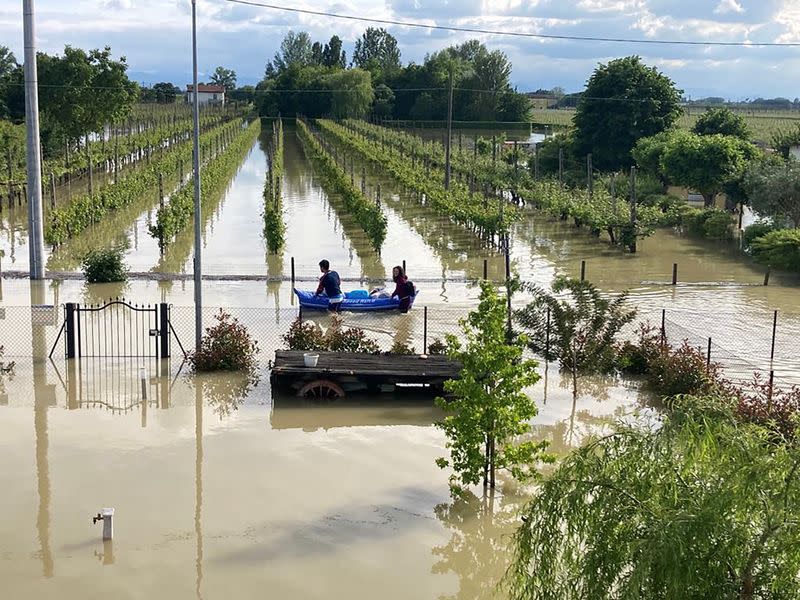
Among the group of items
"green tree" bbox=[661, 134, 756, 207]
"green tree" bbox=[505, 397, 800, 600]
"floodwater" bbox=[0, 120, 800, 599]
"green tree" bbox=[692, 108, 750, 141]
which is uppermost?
"green tree" bbox=[692, 108, 750, 141]

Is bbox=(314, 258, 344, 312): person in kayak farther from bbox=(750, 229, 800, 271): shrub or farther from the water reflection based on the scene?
bbox=(750, 229, 800, 271): shrub

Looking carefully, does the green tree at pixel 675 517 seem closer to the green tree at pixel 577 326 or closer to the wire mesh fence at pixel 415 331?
the green tree at pixel 577 326

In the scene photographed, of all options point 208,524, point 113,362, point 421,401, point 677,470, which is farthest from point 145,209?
point 677,470

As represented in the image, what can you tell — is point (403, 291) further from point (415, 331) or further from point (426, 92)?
point (426, 92)

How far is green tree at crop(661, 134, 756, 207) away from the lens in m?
41.9

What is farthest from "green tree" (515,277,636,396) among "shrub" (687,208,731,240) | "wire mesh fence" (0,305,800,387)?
"shrub" (687,208,731,240)

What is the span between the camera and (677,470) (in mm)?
7527

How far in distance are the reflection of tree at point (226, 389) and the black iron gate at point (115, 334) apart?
1364 millimetres

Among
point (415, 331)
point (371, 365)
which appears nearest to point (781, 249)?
point (415, 331)

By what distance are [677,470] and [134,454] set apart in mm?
8823

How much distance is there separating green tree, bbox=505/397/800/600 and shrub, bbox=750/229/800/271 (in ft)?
75.0

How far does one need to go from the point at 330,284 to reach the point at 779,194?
1874 centimetres

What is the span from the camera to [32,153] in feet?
83.4

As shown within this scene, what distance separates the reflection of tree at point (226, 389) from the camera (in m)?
16.5
